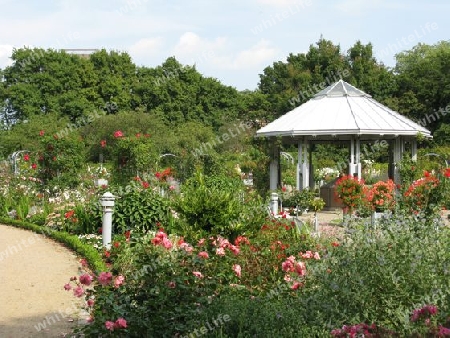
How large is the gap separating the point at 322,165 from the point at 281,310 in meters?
25.8

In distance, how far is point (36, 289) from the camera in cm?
778

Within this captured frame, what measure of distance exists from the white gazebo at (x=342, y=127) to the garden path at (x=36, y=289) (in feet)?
29.6

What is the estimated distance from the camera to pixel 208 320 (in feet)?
15.6

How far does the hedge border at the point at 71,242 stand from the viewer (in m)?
8.80

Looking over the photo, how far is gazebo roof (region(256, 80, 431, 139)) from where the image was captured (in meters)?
Answer: 17.6

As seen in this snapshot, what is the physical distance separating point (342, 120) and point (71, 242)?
10112 millimetres

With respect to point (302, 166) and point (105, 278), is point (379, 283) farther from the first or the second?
point (302, 166)

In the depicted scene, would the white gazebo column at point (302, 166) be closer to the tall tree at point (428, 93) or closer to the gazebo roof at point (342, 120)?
the gazebo roof at point (342, 120)

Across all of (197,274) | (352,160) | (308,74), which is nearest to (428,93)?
(308,74)

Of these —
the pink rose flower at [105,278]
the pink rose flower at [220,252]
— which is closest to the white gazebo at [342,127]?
the pink rose flower at [220,252]

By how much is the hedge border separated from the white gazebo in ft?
27.0

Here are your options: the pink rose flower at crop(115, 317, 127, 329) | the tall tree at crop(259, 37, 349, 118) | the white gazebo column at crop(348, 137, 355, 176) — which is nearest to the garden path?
the pink rose flower at crop(115, 317, 127, 329)

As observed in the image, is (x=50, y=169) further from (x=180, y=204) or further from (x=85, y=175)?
(x=180, y=204)

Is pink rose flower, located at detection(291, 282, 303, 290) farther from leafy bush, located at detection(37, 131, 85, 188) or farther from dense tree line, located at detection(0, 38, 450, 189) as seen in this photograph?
dense tree line, located at detection(0, 38, 450, 189)
